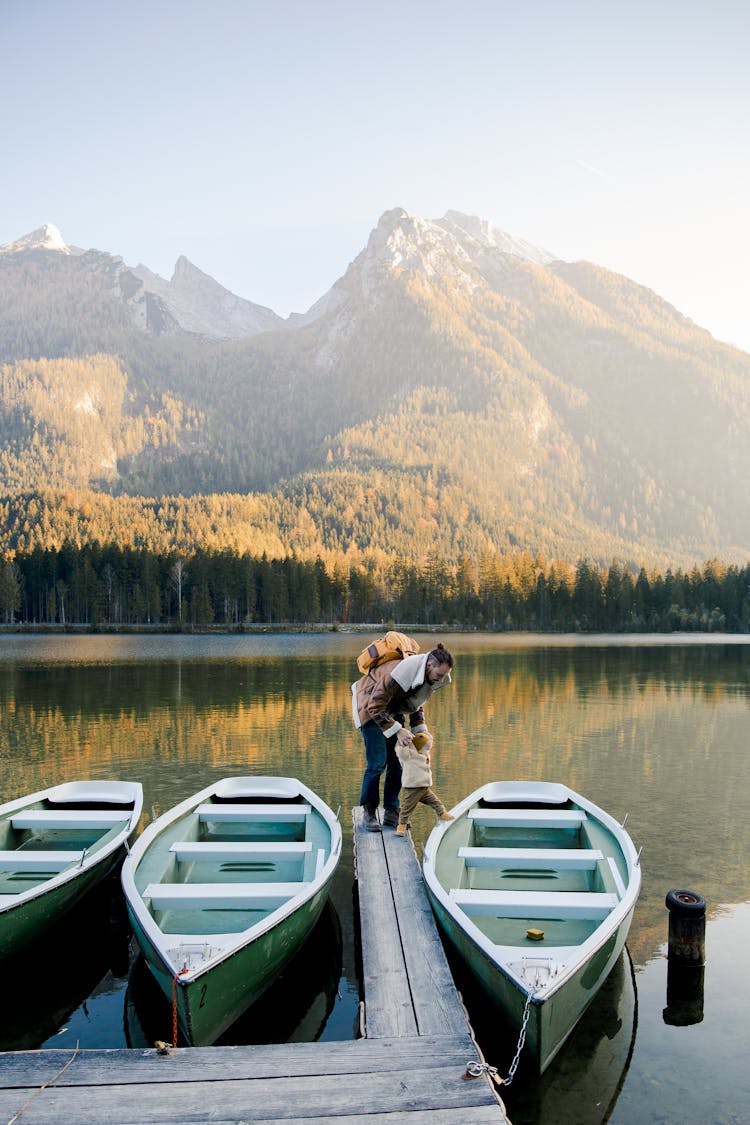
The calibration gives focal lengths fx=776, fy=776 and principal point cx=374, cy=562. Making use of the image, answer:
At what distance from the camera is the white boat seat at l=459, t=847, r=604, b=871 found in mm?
11805

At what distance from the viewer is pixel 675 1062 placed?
8766 mm

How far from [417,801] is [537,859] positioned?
8.37ft

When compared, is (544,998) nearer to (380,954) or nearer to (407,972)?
(407,972)

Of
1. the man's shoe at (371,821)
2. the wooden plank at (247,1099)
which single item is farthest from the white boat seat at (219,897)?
the man's shoe at (371,821)

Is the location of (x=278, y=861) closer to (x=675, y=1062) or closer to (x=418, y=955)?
(x=418, y=955)

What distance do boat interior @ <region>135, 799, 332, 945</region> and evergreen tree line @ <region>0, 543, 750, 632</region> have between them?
5119 inches

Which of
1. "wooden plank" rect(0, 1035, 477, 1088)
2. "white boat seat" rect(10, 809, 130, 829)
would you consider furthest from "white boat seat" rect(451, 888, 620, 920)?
"white boat seat" rect(10, 809, 130, 829)

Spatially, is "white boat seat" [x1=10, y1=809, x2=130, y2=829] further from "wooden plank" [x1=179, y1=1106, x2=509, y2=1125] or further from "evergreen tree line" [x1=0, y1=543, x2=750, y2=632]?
"evergreen tree line" [x1=0, y1=543, x2=750, y2=632]

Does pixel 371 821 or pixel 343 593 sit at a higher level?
pixel 343 593

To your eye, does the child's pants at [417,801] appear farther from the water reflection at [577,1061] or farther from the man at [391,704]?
the water reflection at [577,1061]

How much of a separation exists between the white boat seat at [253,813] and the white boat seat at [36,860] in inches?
99.1

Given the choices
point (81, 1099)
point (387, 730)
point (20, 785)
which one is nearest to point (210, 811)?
point (387, 730)

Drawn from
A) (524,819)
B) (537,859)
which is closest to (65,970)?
(537,859)

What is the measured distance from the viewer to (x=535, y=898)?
403 inches
